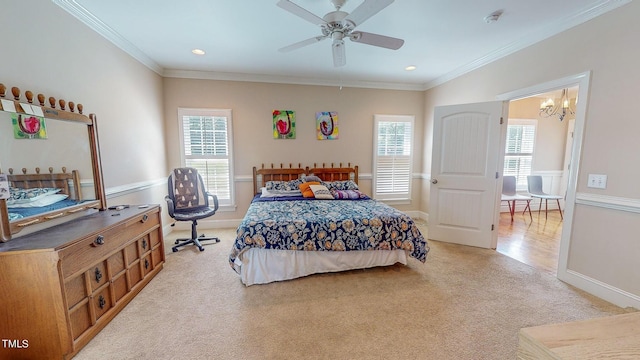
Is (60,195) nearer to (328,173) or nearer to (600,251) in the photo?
(328,173)

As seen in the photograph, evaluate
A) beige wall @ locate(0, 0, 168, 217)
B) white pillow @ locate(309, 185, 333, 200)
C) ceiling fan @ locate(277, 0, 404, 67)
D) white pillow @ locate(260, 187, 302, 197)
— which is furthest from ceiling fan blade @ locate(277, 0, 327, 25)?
white pillow @ locate(260, 187, 302, 197)

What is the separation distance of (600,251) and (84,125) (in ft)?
16.8

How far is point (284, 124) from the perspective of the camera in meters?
4.31

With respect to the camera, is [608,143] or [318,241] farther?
[318,241]

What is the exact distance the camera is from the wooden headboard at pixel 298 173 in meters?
4.34

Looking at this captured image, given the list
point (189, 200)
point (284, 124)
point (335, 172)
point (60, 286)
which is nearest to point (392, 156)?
point (335, 172)

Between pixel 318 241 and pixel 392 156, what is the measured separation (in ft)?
9.68

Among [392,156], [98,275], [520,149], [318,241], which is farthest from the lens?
[520,149]

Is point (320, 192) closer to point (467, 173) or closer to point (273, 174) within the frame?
point (273, 174)

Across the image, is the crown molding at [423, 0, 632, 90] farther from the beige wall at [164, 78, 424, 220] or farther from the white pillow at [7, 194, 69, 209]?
the white pillow at [7, 194, 69, 209]

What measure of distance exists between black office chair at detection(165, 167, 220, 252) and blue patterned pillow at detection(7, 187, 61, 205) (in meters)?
1.43

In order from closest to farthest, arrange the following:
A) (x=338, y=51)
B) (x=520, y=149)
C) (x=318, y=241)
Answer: (x=338, y=51) < (x=318, y=241) < (x=520, y=149)

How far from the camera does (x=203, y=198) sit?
380 centimetres

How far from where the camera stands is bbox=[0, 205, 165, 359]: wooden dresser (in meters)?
1.44
